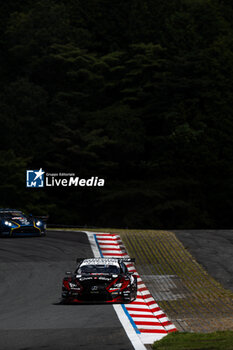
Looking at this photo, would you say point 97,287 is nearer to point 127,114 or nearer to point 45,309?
point 45,309

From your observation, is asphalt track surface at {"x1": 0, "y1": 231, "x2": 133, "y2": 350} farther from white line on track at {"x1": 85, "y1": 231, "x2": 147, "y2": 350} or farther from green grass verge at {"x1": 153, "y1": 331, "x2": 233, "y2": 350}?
green grass verge at {"x1": 153, "y1": 331, "x2": 233, "y2": 350}

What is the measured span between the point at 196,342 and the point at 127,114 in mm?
55325

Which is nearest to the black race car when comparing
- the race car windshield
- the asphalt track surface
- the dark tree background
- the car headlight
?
the race car windshield

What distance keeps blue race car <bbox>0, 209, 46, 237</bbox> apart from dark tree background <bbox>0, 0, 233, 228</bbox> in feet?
76.3

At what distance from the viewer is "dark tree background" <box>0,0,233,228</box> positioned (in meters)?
64.3

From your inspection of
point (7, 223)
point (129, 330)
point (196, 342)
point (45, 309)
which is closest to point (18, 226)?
point (7, 223)

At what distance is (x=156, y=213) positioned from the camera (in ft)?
210

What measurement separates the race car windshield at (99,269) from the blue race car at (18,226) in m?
15.2

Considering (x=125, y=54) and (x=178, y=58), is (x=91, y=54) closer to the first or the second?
(x=125, y=54)

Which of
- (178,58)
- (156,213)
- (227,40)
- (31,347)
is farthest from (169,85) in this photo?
(31,347)

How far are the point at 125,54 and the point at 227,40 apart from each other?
11.5m

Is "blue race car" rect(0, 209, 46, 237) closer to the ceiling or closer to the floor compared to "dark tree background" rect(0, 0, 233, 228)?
closer to the floor

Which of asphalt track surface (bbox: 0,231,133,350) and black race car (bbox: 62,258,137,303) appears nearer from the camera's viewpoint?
asphalt track surface (bbox: 0,231,133,350)

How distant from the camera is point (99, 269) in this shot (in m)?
20.9
